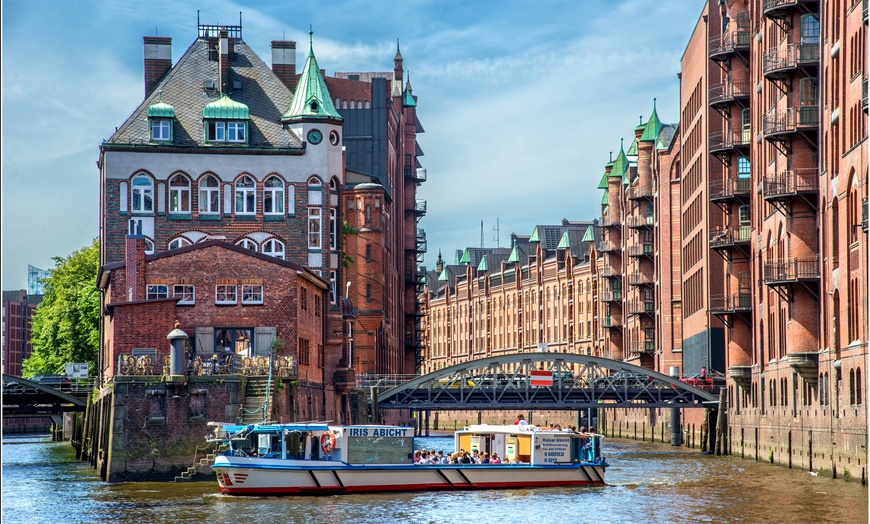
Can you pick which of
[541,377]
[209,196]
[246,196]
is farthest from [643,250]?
[209,196]

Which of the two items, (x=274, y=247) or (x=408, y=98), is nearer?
(x=274, y=247)

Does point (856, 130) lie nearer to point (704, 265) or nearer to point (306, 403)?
point (306, 403)

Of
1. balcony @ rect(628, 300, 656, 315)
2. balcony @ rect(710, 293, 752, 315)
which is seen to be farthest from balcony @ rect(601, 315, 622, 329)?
balcony @ rect(710, 293, 752, 315)

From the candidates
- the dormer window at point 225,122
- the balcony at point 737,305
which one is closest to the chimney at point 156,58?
the dormer window at point 225,122

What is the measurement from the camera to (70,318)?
104 m

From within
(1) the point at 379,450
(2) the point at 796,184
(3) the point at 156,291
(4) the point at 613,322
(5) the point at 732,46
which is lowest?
(1) the point at 379,450

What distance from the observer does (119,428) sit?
5478cm

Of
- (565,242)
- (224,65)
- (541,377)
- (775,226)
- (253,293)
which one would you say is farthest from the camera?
(565,242)

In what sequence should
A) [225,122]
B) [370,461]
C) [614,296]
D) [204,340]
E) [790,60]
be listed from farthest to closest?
[614,296], [225,122], [790,60], [204,340], [370,461]

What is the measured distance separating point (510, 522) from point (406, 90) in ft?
382

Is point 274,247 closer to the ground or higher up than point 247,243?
closer to the ground

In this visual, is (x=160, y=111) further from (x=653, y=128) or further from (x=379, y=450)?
(x=653, y=128)

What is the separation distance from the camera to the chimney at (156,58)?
85250 millimetres

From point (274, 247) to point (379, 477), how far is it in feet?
101
